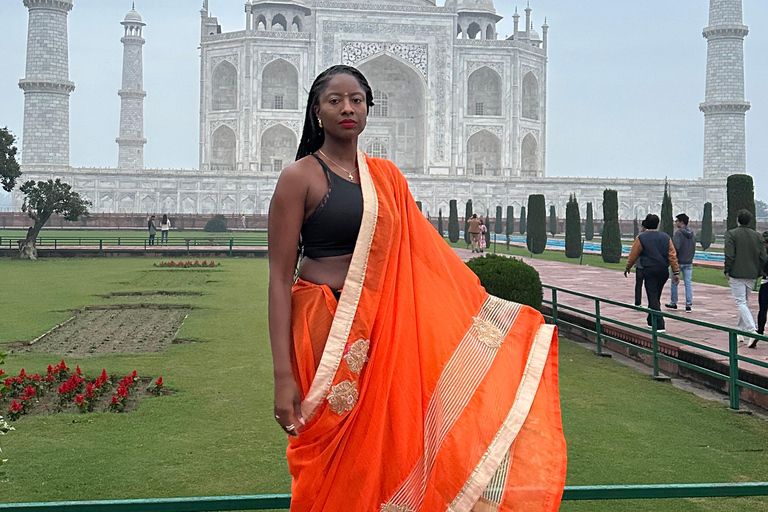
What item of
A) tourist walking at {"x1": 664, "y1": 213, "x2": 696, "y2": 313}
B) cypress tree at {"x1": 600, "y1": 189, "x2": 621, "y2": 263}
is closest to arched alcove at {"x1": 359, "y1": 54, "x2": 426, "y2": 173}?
cypress tree at {"x1": 600, "y1": 189, "x2": 621, "y2": 263}

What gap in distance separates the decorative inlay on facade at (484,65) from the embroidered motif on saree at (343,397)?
121 feet

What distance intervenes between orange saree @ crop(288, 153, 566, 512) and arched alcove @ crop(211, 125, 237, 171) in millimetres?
36494

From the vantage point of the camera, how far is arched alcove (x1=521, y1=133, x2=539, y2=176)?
3938 centimetres

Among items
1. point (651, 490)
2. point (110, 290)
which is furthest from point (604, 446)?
point (110, 290)

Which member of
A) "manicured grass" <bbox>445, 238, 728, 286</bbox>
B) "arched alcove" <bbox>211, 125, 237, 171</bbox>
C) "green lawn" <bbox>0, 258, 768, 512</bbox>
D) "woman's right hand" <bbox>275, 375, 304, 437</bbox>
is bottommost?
"green lawn" <bbox>0, 258, 768, 512</bbox>

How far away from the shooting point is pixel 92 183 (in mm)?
32125

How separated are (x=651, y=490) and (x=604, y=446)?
237 cm

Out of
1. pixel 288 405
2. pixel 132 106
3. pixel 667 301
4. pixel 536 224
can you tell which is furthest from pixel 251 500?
pixel 132 106

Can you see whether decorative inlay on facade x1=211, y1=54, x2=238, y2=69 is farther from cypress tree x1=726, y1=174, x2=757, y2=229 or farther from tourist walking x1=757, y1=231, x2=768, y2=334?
tourist walking x1=757, y1=231, x2=768, y2=334

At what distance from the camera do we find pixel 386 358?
1584mm

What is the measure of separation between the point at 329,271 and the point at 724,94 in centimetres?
3539

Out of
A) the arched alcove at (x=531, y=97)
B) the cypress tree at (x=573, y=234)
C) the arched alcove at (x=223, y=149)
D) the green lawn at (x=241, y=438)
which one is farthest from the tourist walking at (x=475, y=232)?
the arched alcove at (x=531, y=97)

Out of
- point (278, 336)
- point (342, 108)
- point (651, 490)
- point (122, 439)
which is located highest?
point (342, 108)

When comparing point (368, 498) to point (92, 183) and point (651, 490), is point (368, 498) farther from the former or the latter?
point (92, 183)
